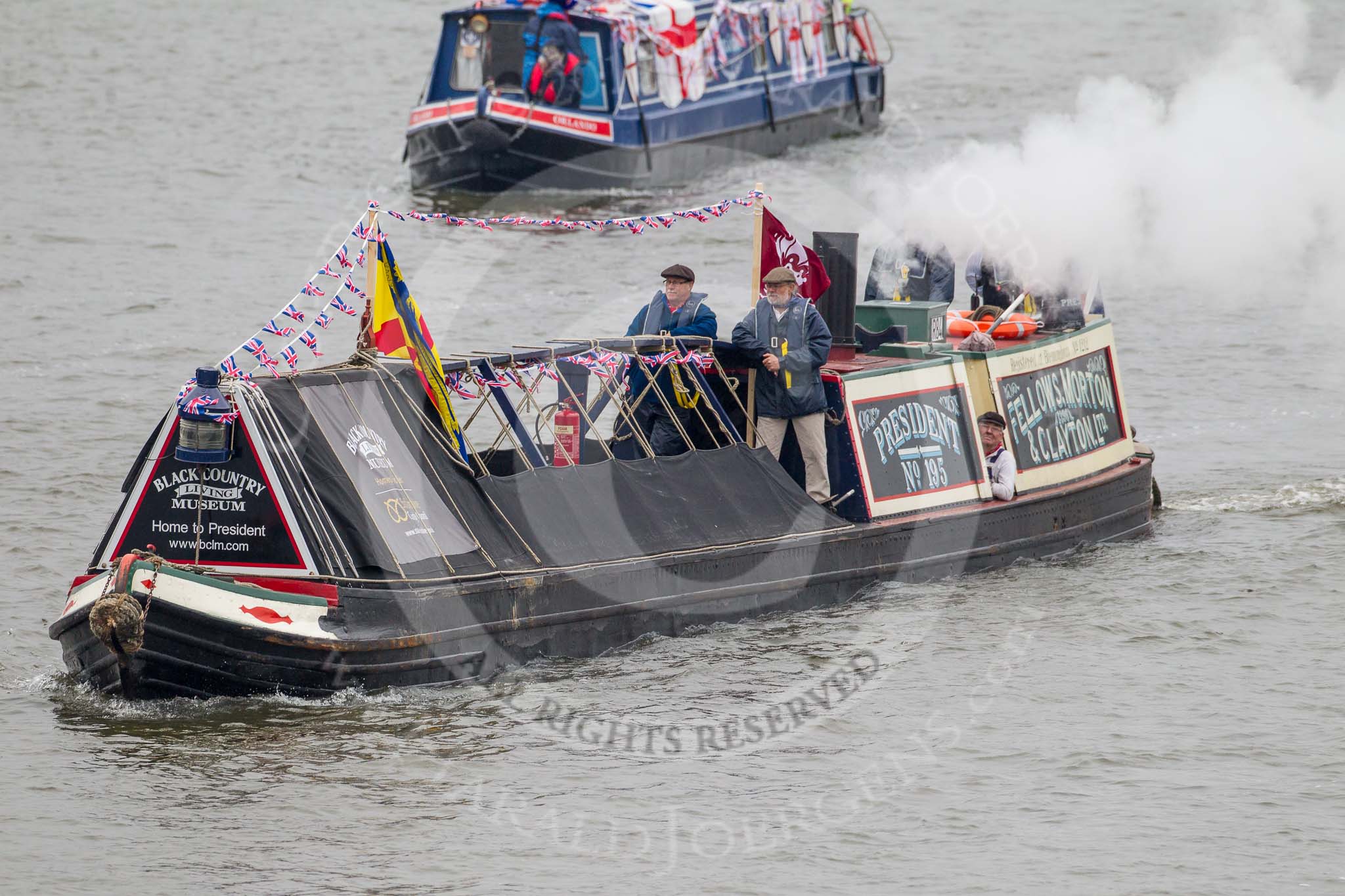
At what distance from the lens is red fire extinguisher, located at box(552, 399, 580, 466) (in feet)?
43.3

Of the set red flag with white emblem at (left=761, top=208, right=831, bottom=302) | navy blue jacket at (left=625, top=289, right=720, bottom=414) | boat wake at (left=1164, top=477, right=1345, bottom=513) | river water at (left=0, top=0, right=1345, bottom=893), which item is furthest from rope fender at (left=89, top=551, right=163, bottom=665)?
boat wake at (left=1164, top=477, right=1345, bottom=513)

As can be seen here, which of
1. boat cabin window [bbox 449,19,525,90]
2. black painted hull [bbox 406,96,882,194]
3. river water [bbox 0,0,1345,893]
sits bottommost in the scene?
river water [bbox 0,0,1345,893]

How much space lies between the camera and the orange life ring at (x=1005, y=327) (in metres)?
15.4

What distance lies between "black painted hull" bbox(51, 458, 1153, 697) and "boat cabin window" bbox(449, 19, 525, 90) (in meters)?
16.6

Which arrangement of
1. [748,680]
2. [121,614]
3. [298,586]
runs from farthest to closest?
[748,680] < [298,586] < [121,614]

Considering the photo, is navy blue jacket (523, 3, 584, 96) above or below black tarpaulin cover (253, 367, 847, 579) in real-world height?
above

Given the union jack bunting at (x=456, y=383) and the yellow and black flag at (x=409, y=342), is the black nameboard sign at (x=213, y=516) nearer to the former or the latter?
the yellow and black flag at (x=409, y=342)

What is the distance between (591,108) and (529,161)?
4.60ft

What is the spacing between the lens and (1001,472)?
14594 millimetres

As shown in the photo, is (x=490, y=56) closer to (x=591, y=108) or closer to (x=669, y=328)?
(x=591, y=108)

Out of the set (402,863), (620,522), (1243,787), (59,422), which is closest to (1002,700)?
(1243,787)

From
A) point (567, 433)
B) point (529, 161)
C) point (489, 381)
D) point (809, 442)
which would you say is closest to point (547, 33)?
point (529, 161)

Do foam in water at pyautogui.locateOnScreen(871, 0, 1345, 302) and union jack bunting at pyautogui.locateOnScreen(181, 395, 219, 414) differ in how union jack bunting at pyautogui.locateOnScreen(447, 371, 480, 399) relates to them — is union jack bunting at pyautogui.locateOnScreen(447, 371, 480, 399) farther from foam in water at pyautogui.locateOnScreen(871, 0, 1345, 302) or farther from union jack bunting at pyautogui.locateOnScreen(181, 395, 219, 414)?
foam in water at pyautogui.locateOnScreen(871, 0, 1345, 302)

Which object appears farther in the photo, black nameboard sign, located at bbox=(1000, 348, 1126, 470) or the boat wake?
the boat wake
